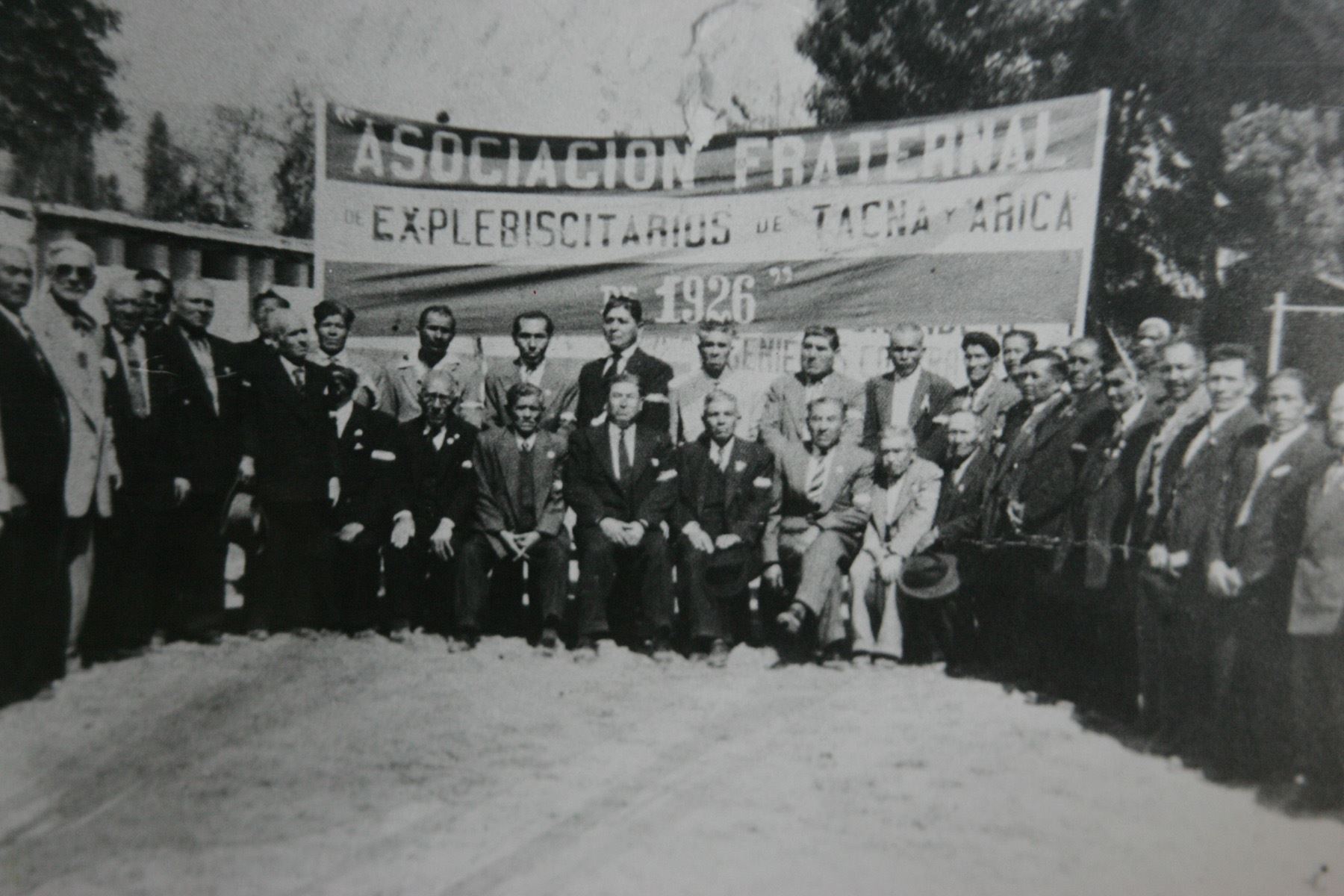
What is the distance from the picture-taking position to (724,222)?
296 centimetres

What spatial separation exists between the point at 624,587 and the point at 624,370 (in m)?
0.62

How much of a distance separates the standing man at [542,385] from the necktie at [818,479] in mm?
706

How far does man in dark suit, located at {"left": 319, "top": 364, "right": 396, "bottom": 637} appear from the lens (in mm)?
3010

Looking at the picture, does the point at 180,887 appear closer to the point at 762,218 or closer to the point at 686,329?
the point at 686,329

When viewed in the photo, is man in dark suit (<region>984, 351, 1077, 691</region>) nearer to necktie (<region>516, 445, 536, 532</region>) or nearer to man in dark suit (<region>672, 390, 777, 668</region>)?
man in dark suit (<region>672, 390, 777, 668</region>)

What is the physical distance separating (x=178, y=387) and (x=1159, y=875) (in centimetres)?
293

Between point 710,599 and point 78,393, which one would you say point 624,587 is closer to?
point 710,599

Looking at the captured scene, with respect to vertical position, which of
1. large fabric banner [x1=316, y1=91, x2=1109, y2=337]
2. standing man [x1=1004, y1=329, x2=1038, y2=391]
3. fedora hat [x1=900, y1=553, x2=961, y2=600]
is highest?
large fabric banner [x1=316, y1=91, x2=1109, y2=337]

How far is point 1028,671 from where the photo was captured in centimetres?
283

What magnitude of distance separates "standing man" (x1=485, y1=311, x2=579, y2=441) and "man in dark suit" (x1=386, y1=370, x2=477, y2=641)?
10 centimetres

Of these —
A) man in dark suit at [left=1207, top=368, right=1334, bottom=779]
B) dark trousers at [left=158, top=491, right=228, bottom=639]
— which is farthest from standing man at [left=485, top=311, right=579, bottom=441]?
man in dark suit at [left=1207, top=368, right=1334, bottom=779]

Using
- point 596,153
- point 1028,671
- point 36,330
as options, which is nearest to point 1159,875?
point 1028,671

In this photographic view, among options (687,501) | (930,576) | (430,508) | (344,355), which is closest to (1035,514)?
(930,576)

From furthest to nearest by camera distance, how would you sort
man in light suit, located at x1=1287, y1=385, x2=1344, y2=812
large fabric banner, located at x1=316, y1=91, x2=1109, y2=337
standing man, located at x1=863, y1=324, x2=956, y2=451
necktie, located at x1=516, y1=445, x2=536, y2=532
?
necktie, located at x1=516, y1=445, x2=536, y2=532, standing man, located at x1=863, y1=324, x2=956, y2=451, large fabric banner, located at x1=316, y1=91, x2=1109, y2=337, man in light suit, located at x1=1287, y1=385, x2=1344, y2=812
